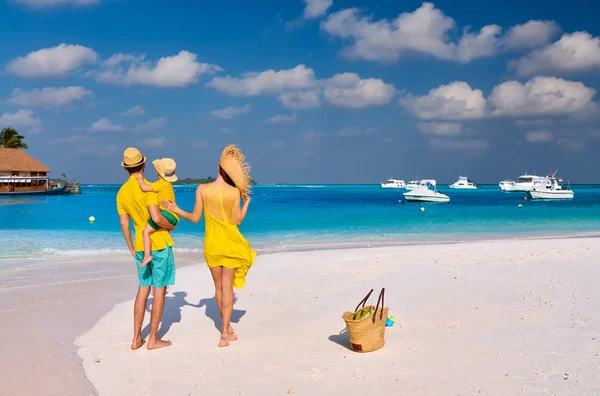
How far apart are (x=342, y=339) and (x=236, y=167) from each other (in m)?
2.24

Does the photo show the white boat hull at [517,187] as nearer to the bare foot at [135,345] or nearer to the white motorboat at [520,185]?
the white motorboat at [520,185]

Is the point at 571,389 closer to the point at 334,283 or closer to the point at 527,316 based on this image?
the point at 527,316

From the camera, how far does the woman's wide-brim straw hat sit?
5254 millimetres

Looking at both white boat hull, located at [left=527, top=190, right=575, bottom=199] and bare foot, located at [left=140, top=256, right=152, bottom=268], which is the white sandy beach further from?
white boat hull, located at [left=527, top=190, right=575, bottom=199]

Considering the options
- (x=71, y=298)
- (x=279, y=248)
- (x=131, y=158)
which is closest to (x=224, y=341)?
(x=131, y=158)

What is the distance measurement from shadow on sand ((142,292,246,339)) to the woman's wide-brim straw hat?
196 centimetres

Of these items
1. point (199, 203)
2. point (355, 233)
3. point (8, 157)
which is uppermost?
point (8, 157)

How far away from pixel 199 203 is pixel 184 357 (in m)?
1.61

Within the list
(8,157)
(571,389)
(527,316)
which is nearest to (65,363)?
(571,389)

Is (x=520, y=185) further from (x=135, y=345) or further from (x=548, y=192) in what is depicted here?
(x=135, y=345)

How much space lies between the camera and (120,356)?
→ 517 centimetres

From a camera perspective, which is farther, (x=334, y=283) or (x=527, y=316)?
(x=334, y=283)

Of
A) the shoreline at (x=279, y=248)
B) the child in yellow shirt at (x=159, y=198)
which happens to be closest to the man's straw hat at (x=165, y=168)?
the child in yellow shirt at (x=159, y=198)

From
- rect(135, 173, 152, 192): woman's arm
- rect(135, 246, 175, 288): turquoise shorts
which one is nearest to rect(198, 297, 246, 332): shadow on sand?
rect(135, 246, 175, 288): turquoise shorts
